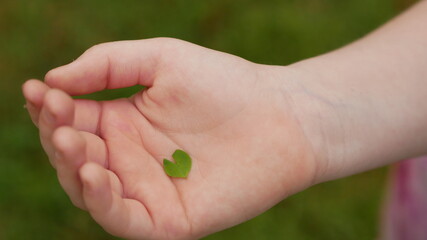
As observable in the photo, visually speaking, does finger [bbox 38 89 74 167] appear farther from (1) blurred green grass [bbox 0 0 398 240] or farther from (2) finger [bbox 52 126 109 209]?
(1) blurred green grass [bbox 0 0 398 240]

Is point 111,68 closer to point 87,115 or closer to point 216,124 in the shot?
point 87,115

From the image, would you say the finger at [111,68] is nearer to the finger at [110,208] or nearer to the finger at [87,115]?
the finger at [87,115]

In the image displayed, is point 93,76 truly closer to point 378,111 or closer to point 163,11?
point 378,111

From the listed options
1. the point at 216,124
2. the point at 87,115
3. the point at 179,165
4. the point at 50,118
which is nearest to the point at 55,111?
the point at 50,118

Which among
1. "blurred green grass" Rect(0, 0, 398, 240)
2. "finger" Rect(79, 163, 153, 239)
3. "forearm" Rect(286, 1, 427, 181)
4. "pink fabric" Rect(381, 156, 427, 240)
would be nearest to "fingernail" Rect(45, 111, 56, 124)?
"finger" Rect(79, 163, 153, 239)

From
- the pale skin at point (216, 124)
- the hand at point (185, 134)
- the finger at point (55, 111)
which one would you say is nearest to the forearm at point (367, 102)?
the pale skin at point (216, 124)

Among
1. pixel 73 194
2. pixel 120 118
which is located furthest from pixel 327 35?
pixel 73 194

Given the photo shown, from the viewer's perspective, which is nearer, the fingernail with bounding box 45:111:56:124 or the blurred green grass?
the fingernail with bounding box 45:111:56:124
